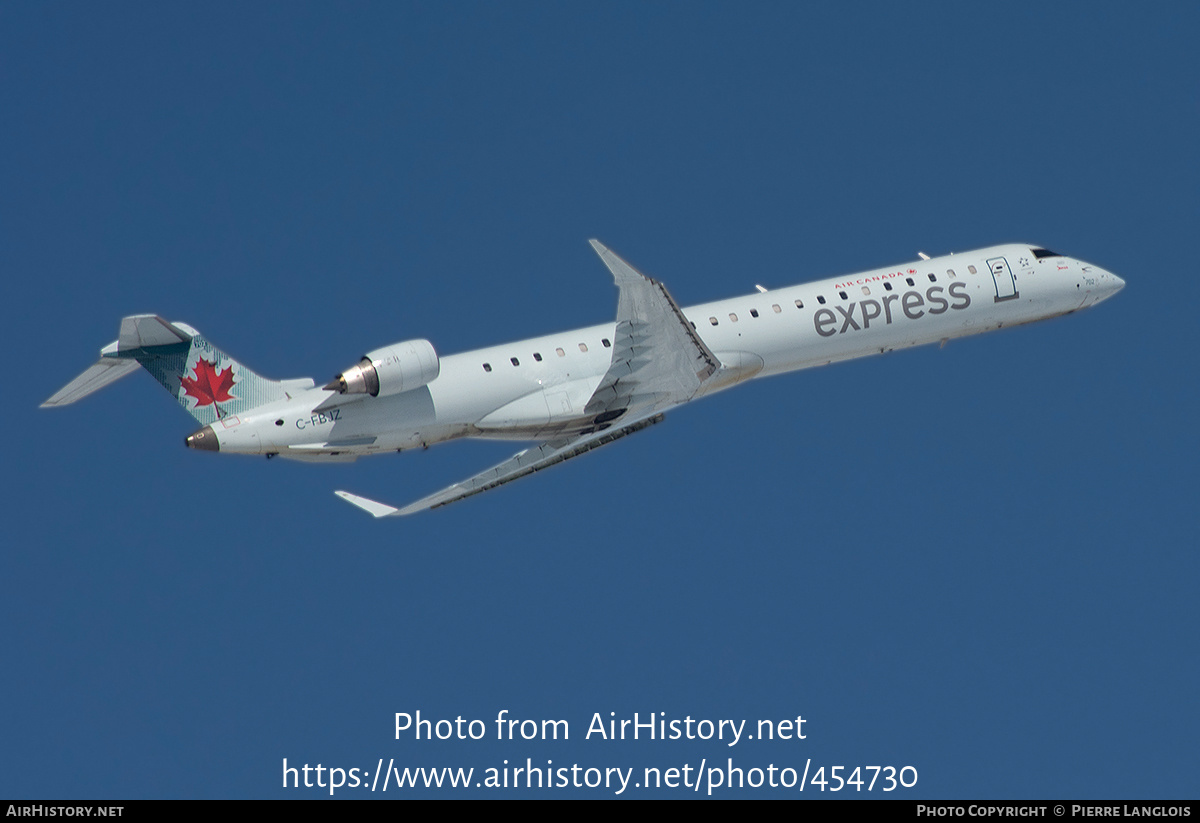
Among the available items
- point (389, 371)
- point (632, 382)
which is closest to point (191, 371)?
point (389, 371)

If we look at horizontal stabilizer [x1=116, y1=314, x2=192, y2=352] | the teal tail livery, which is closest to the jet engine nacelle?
the teal tail livery

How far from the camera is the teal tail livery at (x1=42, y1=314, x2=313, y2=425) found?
3453 centimetres

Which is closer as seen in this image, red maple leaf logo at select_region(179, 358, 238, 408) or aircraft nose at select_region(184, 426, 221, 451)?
aircraft nose at select_region(184, 426, 221, 451)

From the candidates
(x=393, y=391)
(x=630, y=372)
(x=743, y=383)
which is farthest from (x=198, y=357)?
(x=743, y=383)

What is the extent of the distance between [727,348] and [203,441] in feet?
40.5

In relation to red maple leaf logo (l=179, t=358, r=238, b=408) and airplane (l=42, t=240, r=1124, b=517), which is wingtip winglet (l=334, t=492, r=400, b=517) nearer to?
airplane (l=42, t=240, r=1124, b=517)

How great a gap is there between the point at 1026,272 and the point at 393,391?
58.1ft

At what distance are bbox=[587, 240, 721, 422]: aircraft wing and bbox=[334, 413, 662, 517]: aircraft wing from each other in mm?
772

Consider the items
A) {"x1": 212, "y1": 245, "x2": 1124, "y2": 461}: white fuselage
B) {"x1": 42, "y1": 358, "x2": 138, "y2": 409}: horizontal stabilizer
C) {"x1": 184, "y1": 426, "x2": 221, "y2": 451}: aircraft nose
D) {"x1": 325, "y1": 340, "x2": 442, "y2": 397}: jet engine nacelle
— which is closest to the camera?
{"x1": 325, "y1": 340, "x2": 442, "y2": 397}: jet engine nacelle

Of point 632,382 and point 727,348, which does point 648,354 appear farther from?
point 727,348

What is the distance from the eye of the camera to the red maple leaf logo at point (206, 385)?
3503cm

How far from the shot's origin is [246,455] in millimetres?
34531

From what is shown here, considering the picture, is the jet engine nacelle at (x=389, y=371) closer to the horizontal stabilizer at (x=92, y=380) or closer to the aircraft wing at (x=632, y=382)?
the aircraft wing at (x=632, y=382)

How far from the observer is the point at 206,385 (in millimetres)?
35094
